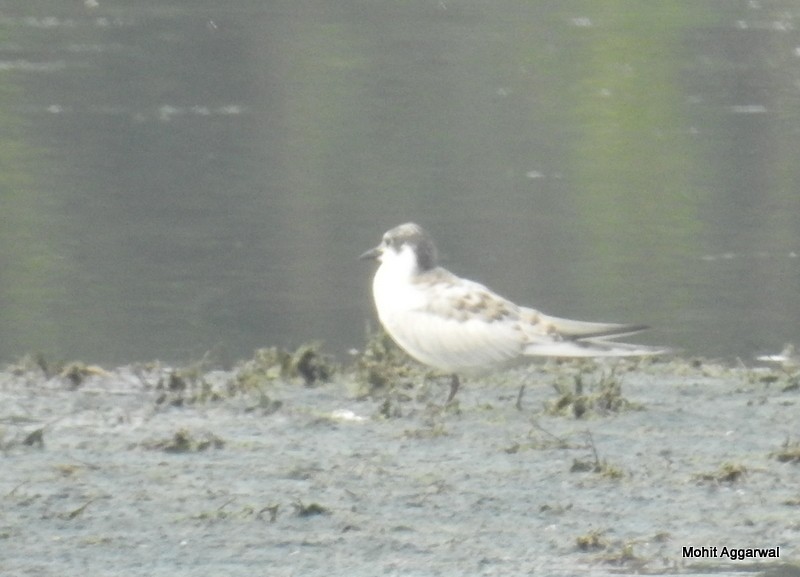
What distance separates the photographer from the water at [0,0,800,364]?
35.4 ft

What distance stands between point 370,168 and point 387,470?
1041 centimetres

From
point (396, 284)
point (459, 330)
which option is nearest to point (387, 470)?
point (459, 330)

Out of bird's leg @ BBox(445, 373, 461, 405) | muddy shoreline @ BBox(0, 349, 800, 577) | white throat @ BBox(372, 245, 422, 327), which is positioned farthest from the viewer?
white throat @ BBox(372, 245, 422, 327)

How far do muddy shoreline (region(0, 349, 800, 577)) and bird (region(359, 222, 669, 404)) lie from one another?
0.16 m

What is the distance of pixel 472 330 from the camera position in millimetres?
7480

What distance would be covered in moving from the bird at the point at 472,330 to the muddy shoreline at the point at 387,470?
0.51 ft

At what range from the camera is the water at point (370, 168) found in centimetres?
1080

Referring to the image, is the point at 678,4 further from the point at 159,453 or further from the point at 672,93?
the point at 159,453

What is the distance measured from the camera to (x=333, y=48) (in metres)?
25.8

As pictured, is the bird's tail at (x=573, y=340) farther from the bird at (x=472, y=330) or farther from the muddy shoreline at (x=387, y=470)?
the muddy shoreline at (x=387, y=470)

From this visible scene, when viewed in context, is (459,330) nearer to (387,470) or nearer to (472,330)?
(472,330)

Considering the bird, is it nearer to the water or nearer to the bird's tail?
the bird's tail

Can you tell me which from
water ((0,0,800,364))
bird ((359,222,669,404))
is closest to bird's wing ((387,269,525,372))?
bird ((359,222,669,404))

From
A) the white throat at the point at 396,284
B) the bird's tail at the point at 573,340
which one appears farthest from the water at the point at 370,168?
the bird's tail at the point at 573,340
